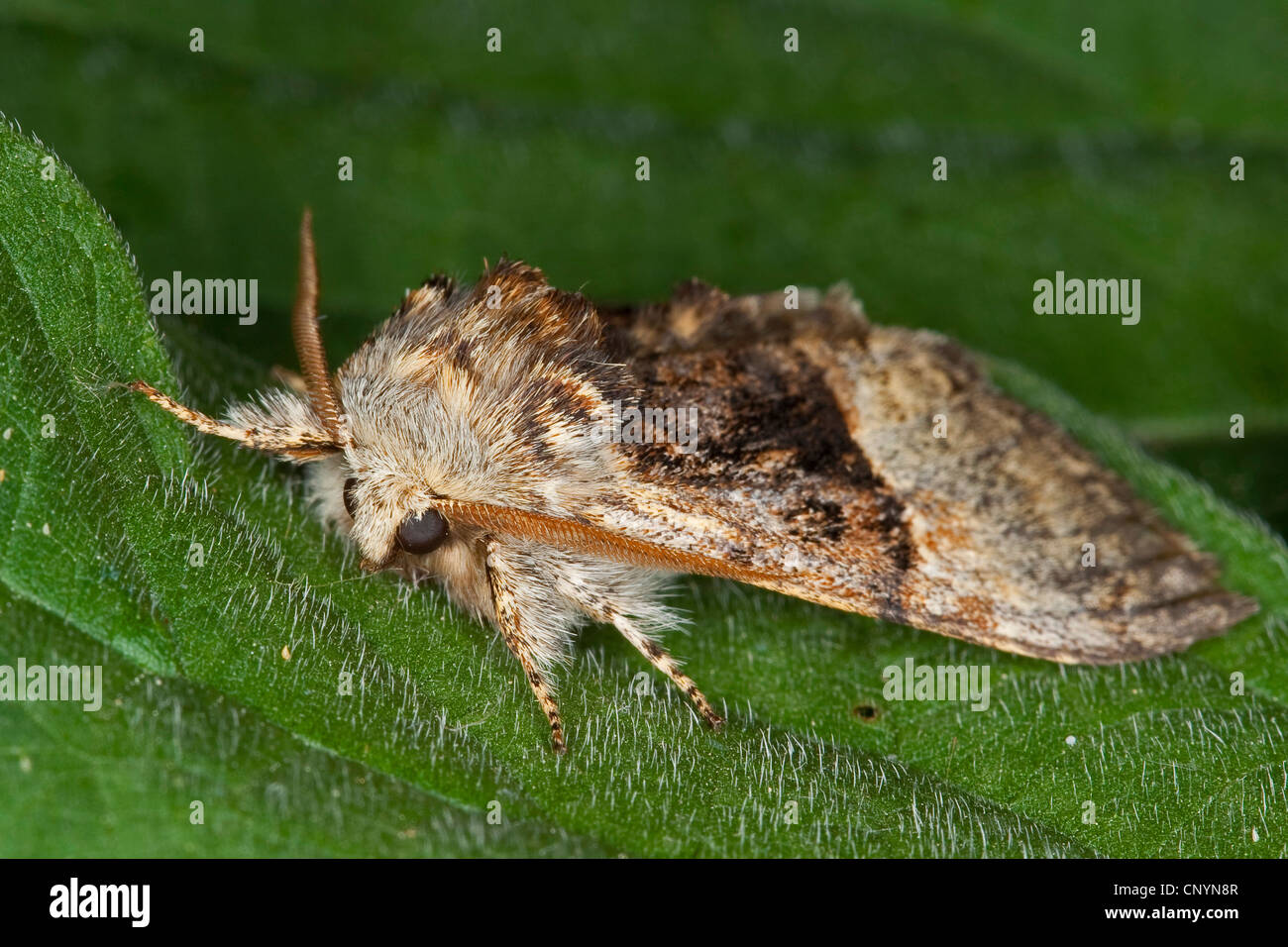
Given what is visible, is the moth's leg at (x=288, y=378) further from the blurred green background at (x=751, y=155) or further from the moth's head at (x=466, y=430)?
the blurred green background at (x=751, y=155)

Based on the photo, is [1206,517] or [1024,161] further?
[1024,161]

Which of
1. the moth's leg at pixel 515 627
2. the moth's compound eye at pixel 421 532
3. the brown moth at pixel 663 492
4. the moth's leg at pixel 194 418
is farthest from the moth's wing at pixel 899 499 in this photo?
the moth's leg at pixel 194 418

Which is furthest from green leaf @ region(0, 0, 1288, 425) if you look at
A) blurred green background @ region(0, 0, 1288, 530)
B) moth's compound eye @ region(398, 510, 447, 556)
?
moth's compound eye @ region(398, 510, 447, 556)

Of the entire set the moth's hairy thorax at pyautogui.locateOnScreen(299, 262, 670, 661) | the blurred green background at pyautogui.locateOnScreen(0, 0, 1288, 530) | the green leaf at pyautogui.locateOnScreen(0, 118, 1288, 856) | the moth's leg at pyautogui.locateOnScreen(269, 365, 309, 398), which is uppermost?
the blurred green background at pyautogui.locateOnScreen(0, 0, 1288, 530)

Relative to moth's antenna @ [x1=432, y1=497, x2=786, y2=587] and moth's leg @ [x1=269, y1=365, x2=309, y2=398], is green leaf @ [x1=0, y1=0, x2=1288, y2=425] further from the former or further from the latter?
moth's antenna @ [x1=432, y1=497, x2=786, y2=587]

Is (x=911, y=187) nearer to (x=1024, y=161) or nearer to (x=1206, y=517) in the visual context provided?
(x=1024, y=161)

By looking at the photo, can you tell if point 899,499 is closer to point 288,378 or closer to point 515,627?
point 515,627
